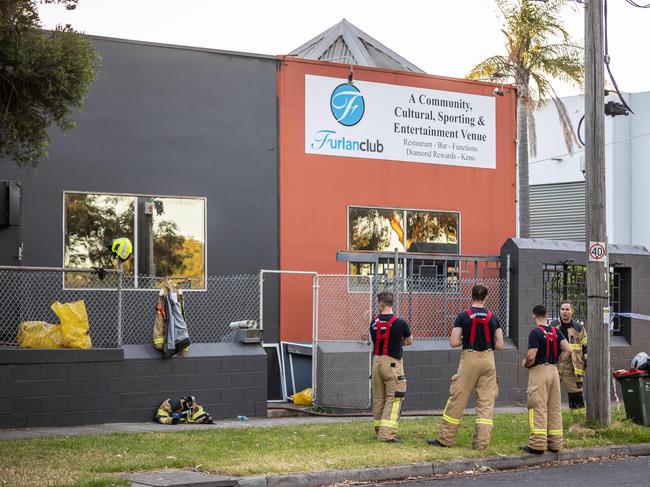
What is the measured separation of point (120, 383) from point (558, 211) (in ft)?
103

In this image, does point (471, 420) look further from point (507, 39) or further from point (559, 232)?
point (559, 232)

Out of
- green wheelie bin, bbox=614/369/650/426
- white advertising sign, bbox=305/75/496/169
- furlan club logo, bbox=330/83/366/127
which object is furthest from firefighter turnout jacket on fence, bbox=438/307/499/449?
furlan club logo, bbox=330/83/366/127

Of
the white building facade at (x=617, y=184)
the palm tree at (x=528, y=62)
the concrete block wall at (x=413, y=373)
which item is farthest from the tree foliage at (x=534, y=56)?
the concrete block wall at (x=413, y=373)

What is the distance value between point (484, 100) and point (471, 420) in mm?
7683

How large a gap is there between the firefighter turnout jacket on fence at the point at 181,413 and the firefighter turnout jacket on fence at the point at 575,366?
5628 mm

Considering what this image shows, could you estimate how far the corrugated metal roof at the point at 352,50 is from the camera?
69.2 feet

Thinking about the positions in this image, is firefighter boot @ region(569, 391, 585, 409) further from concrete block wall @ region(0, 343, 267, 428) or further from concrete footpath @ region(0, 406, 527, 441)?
concrete block wall @ region(0, 343, 267, 428)

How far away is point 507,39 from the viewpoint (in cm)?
3353

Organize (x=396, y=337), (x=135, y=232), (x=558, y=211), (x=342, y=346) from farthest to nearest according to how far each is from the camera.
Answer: (x=558, y=211)
(x=135, y=232)
(x=342, y=346)
(x=396, y=337)

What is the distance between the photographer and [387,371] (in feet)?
41.6

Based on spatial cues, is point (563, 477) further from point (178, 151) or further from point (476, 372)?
point (178, 151)

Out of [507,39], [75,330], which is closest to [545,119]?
[507,39]

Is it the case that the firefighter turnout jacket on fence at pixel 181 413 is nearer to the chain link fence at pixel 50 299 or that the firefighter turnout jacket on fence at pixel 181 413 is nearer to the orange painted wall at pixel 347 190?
the chain link fence at pixel 50 299

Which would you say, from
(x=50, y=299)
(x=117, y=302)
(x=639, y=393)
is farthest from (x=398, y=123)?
(x=50, y=299)
